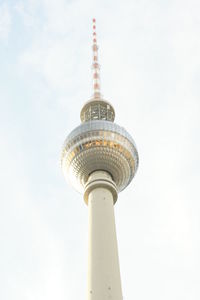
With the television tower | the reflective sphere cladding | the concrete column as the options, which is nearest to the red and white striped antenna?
the television tower

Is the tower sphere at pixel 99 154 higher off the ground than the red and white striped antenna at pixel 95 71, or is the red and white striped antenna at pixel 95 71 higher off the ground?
the red and white striped antenna at pixel 95 71

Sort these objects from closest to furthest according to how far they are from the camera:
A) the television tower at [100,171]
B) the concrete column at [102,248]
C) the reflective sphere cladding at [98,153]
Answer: the concrete column at [102,248] → the television tower at [100,171] → the reflective sphere cladding at [98,153]

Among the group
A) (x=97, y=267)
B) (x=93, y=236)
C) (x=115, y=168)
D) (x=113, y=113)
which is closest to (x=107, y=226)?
(x=93, y=236)

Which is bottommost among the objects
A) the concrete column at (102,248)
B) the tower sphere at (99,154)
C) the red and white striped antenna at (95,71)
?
the concrete column at (102,248)

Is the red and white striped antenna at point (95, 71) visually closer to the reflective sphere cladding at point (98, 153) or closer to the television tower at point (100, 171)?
the television tower at point (100, 171)

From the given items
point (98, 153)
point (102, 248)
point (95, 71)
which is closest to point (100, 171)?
point (98, 153)

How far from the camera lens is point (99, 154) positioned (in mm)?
42375

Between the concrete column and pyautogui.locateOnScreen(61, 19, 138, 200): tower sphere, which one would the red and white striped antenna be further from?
the concrete column

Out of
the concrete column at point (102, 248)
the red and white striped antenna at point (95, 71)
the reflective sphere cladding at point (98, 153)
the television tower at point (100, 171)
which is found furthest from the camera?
the red and white striped antenna at point (95, 71)

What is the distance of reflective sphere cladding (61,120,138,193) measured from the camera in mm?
42625

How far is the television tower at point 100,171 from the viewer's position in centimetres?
3188

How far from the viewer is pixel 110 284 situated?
3000 centimetres

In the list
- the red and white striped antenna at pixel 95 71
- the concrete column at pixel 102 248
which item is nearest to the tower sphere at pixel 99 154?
the concrete column at pixel 102 248

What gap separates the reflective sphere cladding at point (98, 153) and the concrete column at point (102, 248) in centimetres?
336
